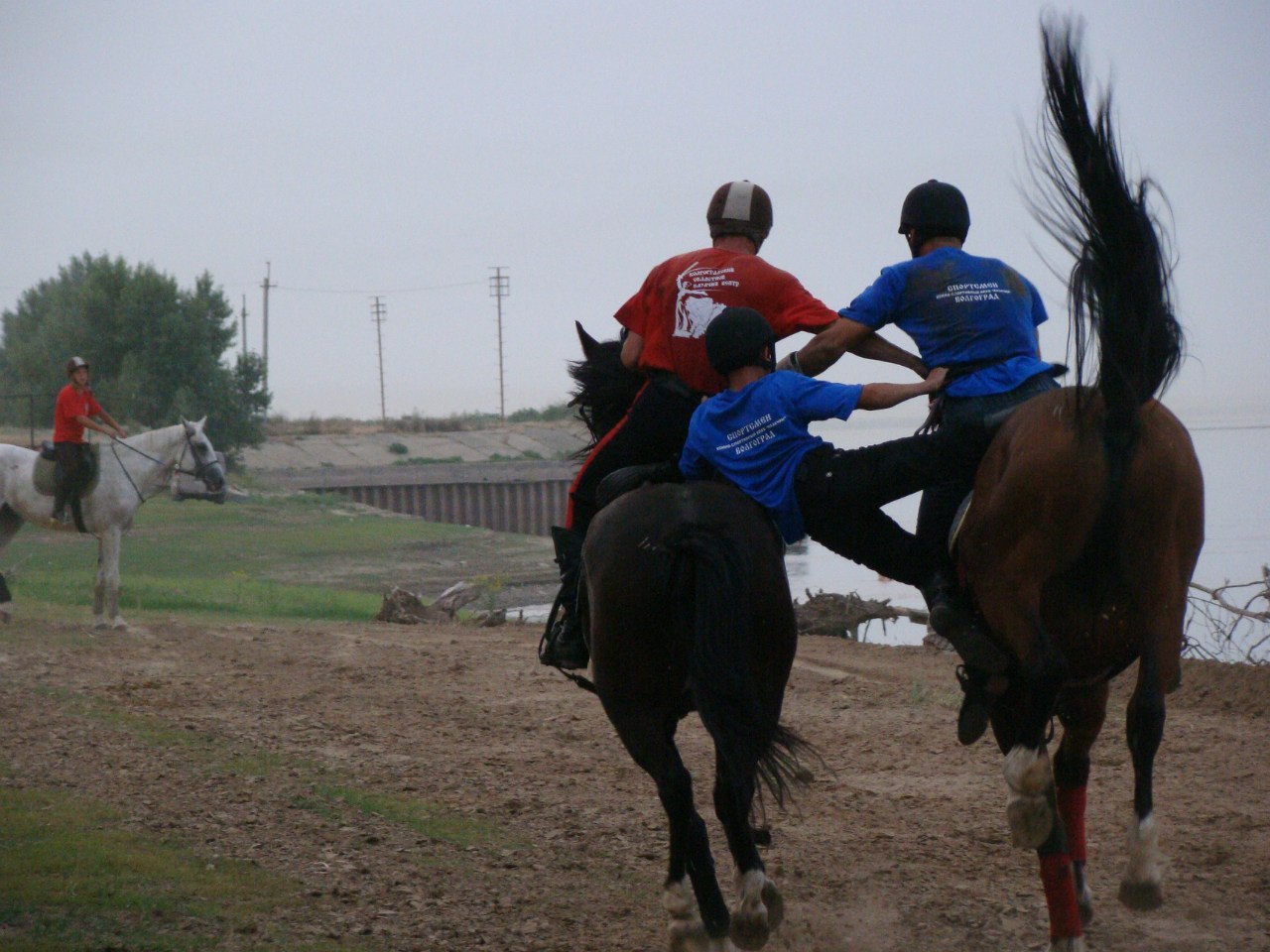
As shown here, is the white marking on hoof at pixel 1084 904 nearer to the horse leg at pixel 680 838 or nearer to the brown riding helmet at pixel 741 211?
the horse leg at pixel 680 838

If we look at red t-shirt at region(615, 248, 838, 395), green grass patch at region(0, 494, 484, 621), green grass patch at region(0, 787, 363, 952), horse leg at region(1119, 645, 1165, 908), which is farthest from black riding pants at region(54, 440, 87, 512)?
horse leg at region(1119, 645, 1165, 908)

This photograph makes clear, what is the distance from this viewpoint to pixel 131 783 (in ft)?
22.4

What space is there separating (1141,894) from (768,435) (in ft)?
6.37

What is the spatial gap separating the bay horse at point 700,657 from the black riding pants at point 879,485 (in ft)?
0.67

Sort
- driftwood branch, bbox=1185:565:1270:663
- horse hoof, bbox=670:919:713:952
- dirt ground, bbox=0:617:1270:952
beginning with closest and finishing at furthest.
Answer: horse hoof, bbox=670:919:713:952
dirt ground, bbox=0:617:1270:952
driftwood branch, bbox=1185:565:1270:663

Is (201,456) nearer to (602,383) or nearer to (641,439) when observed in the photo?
(602,383)

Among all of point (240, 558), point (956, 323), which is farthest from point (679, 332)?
point (240, 558)

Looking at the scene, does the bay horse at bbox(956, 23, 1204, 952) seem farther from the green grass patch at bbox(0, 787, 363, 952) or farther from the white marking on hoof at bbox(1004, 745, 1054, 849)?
the green grass patch at bbox(0, 787, 363, 952)

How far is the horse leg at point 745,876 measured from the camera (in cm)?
439

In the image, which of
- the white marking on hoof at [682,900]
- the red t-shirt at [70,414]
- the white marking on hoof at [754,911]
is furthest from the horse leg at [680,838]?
the red t-shirt at [70,414]

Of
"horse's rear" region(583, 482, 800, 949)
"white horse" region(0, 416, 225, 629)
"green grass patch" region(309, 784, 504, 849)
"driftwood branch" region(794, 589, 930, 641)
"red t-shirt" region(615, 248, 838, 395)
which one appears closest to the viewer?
"horse's rear" region(583, 482, 800, 949)

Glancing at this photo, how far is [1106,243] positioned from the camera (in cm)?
419

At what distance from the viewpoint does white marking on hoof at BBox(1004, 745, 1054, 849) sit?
4.22 metres

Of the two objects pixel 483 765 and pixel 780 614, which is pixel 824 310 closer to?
pixel 780 614
